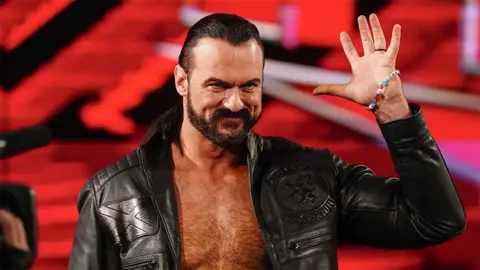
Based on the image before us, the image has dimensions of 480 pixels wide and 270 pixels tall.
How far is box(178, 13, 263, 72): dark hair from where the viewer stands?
159 cm

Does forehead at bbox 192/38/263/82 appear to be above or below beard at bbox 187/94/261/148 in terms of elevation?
above

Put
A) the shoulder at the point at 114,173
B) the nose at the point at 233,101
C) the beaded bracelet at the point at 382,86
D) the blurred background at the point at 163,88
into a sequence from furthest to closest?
the blurred background at the point at 163,88 < the shoulder at the point at 114,173 < the nose at the point at 233,101 < the beaded bracelet at the point at 382,86

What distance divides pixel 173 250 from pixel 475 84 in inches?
57.6

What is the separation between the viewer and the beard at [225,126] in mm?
1542

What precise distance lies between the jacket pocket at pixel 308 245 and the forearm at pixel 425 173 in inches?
8.7

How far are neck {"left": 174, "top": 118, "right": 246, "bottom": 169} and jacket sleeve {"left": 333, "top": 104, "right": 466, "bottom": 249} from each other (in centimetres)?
26

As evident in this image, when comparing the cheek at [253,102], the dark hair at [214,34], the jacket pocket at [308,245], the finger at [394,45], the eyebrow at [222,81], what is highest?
the dark hair at [214,34]

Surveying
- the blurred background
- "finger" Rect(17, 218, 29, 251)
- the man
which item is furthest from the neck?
the blurred background

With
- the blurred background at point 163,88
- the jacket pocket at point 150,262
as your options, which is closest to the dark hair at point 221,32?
the jacket pocket at point 150,262

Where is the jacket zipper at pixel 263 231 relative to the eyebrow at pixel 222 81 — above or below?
below

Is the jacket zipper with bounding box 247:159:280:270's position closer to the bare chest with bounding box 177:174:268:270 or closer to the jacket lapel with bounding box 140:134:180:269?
the bare chest with bounding box 177:174:268:270

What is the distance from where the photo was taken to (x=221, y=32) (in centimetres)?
160

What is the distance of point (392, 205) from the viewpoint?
1.53m

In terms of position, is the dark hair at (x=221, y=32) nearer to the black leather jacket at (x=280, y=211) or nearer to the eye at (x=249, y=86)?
the eye at (x=249, y=86)
